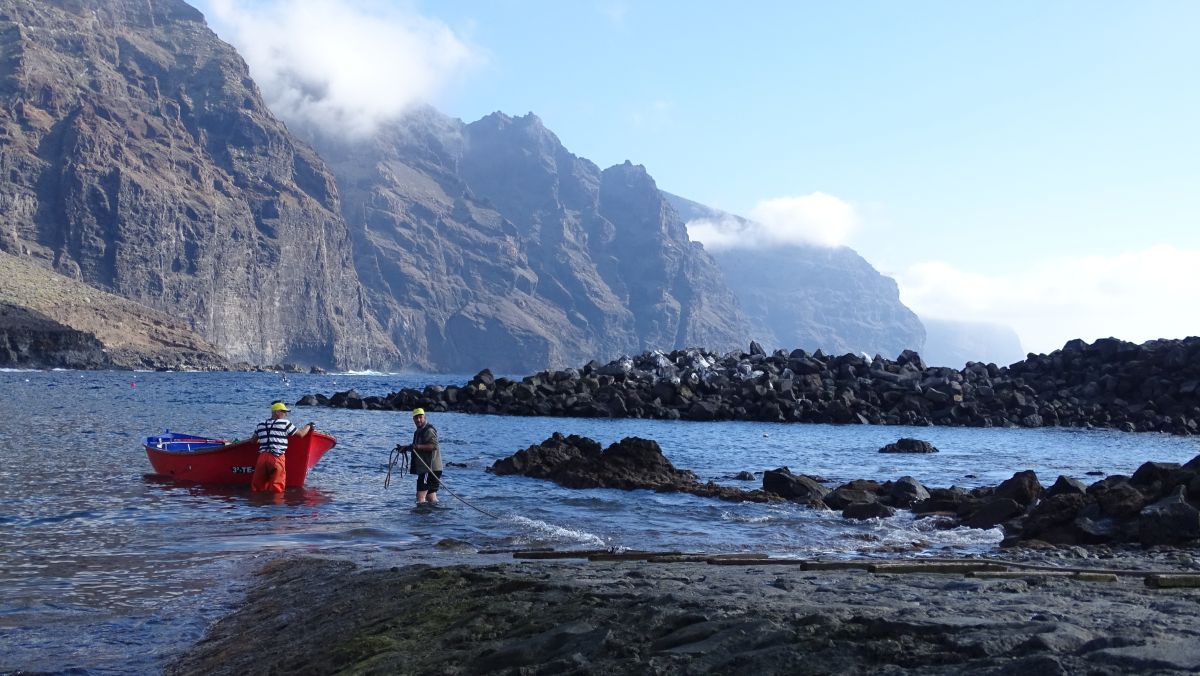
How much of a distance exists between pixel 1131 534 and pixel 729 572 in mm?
7986

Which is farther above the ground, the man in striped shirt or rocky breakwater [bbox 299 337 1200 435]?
rocky breakwater [bbox 299 337 1200 435]

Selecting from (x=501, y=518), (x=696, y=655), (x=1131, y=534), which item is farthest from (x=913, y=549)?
(x=696, y=655)

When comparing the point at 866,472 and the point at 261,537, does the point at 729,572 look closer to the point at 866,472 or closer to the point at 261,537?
the point at 261,537

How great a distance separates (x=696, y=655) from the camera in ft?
20.2

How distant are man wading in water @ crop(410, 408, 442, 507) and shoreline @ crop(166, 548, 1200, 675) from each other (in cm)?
872

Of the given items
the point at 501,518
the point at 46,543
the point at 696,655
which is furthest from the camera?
the point at 501,518

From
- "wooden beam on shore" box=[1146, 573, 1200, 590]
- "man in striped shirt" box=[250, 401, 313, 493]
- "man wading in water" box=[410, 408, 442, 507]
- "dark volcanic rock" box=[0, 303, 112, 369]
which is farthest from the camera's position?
"dark volcanic rock" box=[0, 303, 112, 369]

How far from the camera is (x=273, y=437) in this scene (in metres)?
21.6

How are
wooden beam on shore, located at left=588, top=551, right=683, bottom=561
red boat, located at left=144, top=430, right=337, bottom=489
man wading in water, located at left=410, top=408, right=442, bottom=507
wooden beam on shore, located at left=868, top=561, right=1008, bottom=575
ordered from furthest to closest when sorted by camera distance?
red boat, located at left=144, top=430, right=337, bottom=489 < man wading in water, located at left=410, top=408, right=442, bottom=507 < wooden beam on shore, located at left=588, top=551, right=683, bottom=561 < wooden beam on shore, located at left=868, top=561, right=1008, bottom=575

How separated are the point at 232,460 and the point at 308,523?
6220 millimetres

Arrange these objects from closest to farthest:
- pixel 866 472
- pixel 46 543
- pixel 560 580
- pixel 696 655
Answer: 1. pixel 696 655
2. pixel 560 580
3. pixel 46 543
4. pixel 866 472

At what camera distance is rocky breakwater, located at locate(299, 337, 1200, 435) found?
60.7 m

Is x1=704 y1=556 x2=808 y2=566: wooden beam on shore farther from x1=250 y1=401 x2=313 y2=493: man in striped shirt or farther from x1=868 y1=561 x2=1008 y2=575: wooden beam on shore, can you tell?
x1=250 y1=401 x2=313 y2=493: man in striped shirt

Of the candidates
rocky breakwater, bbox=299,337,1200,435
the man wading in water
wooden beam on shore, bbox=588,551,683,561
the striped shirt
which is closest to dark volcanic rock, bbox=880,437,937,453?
rocky breakwater, bbox=299,337,1200,435
